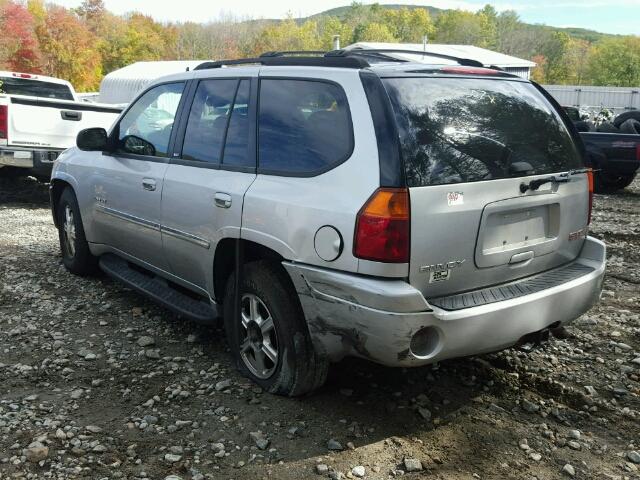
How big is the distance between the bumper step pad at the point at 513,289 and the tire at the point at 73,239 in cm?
378

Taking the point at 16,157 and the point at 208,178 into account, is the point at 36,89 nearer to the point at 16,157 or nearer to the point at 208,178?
the point at 16,157

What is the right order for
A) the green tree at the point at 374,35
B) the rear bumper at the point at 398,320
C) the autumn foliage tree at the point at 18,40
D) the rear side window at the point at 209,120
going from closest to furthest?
the rear bumper at the point at 398,320
the rear side window at the point at 209,120
the autumn foliage tree at the point at 18,40
the green tree at the point at 374,35

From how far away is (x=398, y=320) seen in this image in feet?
9.56

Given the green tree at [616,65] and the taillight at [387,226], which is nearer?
the taillight at [387,226]

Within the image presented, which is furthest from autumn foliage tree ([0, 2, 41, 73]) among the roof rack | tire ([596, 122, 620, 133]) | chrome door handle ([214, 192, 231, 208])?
chrome door handle ([214, 192, 231, 208])

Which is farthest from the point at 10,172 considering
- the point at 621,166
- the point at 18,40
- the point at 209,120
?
the point at 18,40

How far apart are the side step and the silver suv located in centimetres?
2

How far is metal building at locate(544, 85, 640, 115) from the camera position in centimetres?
3426

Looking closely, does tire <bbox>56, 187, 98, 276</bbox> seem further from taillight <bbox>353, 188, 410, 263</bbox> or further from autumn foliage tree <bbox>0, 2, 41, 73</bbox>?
autumn foliage tree <bbox>0, 2, 41, 73</bbox>

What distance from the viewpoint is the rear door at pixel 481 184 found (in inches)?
120

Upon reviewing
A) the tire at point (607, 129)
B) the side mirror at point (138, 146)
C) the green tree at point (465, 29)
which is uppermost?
the green tree at point (465, 29)

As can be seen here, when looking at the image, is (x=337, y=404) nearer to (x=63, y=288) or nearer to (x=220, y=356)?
(x=220, y=356)

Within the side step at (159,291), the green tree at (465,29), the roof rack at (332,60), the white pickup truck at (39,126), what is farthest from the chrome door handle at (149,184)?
the green tree at (465,29)

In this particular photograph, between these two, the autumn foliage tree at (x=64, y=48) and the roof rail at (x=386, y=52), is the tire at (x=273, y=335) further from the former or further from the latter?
the autumn foliage tree at (x=64, y=48)
